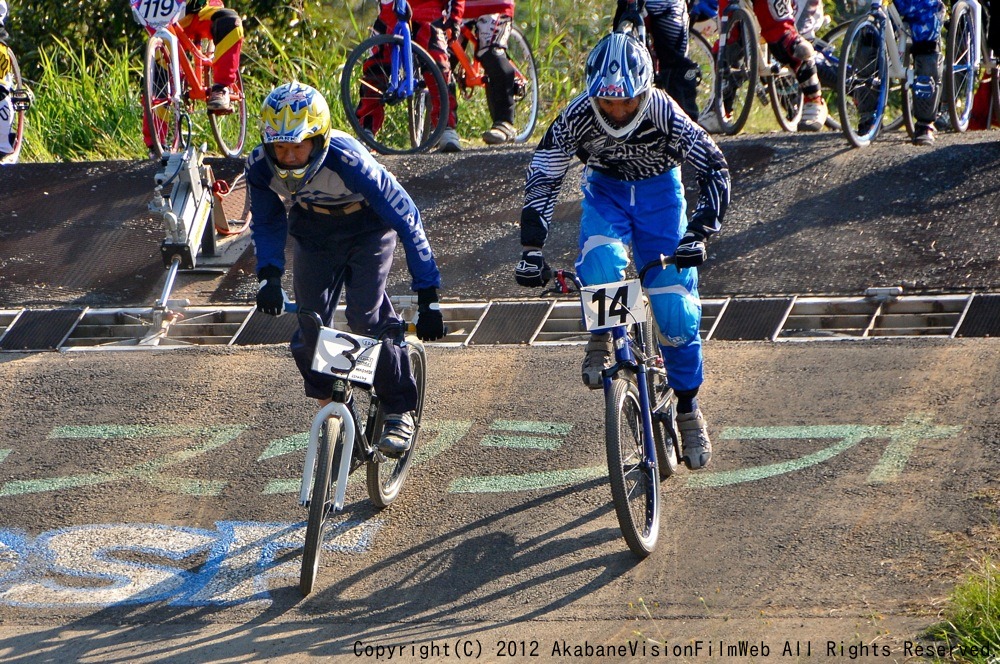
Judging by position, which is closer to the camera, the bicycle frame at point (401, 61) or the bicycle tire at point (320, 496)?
the bicycle tire at point (320, 496)

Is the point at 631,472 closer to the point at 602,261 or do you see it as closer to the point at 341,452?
the point at 602,261

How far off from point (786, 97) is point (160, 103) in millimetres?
5469

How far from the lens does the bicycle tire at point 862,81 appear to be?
9.55 meters

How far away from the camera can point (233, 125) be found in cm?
1252

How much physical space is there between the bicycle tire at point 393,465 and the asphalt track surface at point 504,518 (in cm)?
9

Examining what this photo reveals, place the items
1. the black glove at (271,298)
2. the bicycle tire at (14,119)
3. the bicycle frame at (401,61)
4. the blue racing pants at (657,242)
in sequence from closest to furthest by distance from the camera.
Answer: the black glove at (271,298)
the blue racing pants at (657,242)
the bicycle frame at (401,61)
the bicycle tire at (14,119)

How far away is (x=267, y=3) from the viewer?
52.0ft

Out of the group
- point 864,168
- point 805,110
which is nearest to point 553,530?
point 864,168

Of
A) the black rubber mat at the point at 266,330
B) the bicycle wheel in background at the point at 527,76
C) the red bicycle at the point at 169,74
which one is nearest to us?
the black rubber mat at the point at 266,330

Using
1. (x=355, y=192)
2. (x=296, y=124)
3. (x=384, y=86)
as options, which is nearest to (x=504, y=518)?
(x=355, y=192)

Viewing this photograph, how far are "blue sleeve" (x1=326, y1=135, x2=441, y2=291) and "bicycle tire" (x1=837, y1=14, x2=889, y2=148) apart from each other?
5.02 metres

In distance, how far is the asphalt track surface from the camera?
4895 millimetres

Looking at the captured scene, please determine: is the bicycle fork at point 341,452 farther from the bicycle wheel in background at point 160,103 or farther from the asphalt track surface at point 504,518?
the bicycle wheel in background at point 160,103

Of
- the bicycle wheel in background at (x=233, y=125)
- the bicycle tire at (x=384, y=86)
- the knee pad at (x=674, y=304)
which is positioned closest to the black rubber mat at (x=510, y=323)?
the knee pad at (x=674, y=304)
